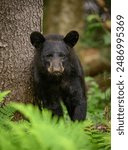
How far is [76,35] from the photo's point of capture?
25.8ft

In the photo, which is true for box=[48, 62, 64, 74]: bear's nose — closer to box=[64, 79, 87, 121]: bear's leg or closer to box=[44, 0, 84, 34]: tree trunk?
box=[64, 79, 87, 121]: bear's leg

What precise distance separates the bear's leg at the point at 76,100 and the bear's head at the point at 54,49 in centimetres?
39

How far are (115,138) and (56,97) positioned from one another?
315 centimetres

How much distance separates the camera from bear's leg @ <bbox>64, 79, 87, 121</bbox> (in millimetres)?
7805

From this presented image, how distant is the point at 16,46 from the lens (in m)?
7.54

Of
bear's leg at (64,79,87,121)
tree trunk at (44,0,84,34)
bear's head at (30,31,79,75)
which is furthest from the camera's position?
tree trunk at (44,0,84,34)

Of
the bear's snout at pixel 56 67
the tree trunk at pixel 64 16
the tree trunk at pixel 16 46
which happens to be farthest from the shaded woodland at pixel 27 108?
the tree trunk at pixel 64 16

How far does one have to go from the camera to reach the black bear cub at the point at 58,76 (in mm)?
7629

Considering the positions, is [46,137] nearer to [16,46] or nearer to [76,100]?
[16,46]

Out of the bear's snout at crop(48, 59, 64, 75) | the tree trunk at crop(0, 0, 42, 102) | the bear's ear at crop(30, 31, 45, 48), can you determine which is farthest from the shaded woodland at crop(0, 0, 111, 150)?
the bear's snout at crop(48, 59, 64, 75)

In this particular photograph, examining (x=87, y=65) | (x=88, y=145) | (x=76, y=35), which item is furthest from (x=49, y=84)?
(x=87, y=65)

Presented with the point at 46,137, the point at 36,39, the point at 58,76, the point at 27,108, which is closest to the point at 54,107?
the point at 58,76

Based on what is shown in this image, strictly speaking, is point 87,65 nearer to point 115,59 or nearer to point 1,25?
point 1,25

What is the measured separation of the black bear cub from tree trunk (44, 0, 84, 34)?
1056cm
